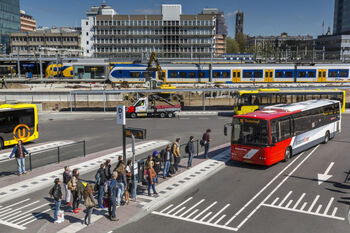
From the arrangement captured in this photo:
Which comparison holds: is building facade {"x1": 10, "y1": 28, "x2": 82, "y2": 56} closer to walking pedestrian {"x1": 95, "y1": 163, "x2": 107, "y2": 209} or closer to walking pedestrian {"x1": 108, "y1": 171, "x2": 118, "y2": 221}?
walking pedestrian {"x1": 95, "y1": 163, "x2": 107, "y2": 209}

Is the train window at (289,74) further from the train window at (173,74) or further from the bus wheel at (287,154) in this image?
the bus wheel at (287,154)

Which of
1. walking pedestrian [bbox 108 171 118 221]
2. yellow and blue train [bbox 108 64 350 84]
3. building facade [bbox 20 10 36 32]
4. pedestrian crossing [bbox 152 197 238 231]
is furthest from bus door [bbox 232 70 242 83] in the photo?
building facade [bbox 20 10 36 32]

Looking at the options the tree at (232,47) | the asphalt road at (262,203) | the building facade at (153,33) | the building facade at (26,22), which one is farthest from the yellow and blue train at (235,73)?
the building facade at (26,22)

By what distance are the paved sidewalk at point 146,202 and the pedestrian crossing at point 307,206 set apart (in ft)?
13.0

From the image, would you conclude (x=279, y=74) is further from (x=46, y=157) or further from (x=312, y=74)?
(x=46, y=157)

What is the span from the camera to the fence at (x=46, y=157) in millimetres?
16547

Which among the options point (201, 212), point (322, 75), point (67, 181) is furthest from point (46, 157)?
point (322, 75)

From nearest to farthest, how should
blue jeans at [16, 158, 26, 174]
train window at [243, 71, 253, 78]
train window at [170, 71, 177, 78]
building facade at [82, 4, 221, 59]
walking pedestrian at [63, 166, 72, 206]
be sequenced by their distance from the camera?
1. walking pedestrian at [63, 166, 72, 206]
2. blue jeans at [16, 158, 26, 174]
3. train window at [243, 71, 253, 78]
4. train window at [170, 71, 177, 78]
5. building facade at [82, 4, 221, 59]

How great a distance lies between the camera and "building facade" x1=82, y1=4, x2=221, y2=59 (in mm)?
111000

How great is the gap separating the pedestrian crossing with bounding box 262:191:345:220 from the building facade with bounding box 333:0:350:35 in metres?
152

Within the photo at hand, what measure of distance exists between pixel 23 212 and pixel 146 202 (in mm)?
4522

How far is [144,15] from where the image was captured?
111750 millimetres

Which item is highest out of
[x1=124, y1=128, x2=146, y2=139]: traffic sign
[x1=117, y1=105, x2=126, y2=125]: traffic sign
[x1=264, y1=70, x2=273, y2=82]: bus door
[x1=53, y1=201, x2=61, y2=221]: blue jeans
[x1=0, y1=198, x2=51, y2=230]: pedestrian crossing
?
[x1=264, y1=70, x2=273, y2=82]: bus door

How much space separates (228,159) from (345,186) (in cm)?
643
